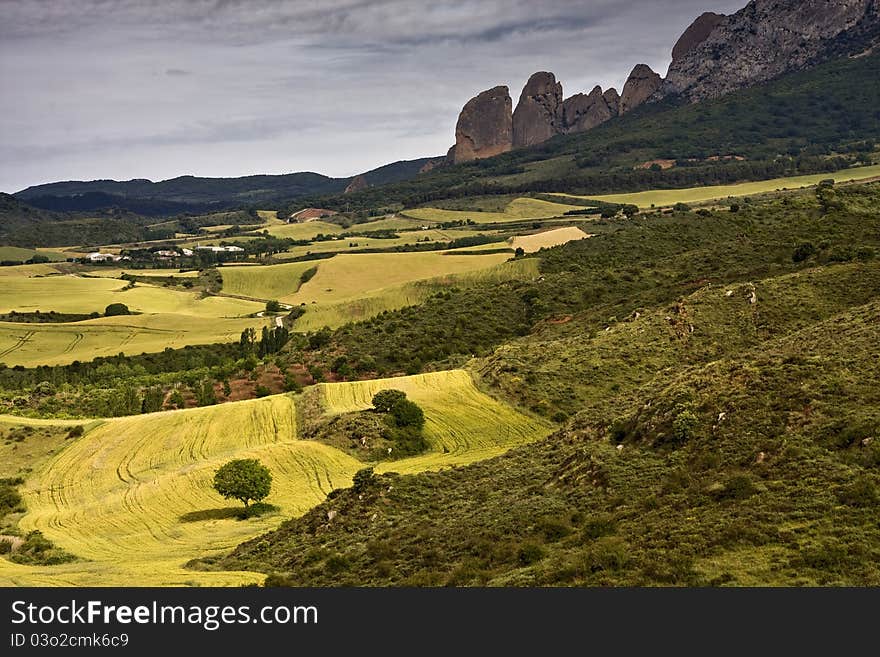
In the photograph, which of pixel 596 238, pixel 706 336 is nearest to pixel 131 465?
pixel 706 336

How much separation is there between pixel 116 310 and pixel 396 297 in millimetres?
59561

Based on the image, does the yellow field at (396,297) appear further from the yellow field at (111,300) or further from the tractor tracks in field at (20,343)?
the tractor tracks in field at (20,343)

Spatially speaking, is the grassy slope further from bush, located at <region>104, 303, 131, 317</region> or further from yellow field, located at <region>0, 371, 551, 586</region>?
bush, located at <region>104, 303, 131, 317</region>

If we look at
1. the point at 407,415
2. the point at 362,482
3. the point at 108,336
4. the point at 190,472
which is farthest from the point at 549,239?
Answer: the point at 362,482

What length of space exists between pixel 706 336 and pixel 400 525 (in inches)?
1619

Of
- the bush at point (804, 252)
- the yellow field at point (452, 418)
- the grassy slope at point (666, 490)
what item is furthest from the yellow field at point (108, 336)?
the grassy slope at point (666, 490)

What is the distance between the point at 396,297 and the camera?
15662cm

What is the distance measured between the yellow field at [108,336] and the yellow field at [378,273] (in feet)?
79.9

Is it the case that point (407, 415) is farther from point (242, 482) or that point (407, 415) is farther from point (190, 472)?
point (242, 482)

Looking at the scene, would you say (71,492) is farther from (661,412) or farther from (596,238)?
(596,238)

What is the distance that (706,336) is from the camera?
70.0 metres

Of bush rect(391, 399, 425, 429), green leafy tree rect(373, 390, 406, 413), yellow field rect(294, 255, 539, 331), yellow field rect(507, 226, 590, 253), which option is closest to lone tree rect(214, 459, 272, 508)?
bush rect(391, 399, 425, 429)

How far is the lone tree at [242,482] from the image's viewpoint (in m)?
49.1

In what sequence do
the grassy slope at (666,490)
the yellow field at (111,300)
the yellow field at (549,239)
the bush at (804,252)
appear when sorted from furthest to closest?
the yellow field at (549,239) < the yellow field at (111,300) < the bush at (804,252) < the grassy slope at (666,490)
